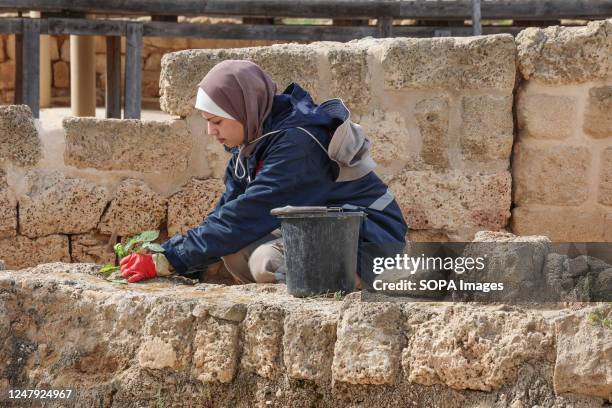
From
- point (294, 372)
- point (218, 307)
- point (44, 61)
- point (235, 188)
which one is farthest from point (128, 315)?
point (44, 61)

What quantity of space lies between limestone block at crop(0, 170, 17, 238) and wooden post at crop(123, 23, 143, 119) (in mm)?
4418

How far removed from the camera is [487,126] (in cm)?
524

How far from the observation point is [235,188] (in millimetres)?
4391

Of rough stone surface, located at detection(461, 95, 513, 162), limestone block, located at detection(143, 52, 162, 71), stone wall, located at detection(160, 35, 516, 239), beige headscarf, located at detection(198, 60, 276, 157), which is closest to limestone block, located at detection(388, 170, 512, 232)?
stone wall, located at detection(160, 35, 516, 239)

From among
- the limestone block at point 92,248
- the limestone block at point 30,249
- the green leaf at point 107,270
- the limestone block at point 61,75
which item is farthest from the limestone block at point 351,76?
the limestone block at point 61,75

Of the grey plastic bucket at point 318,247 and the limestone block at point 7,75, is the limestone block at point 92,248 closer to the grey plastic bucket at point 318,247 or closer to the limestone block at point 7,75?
the grey plastic bucket at point 318,247

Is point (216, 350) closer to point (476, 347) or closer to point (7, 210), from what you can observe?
A: point (476, 347)

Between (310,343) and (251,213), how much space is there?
2.47 ft

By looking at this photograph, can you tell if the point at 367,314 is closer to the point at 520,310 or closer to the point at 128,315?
the point at 520,310

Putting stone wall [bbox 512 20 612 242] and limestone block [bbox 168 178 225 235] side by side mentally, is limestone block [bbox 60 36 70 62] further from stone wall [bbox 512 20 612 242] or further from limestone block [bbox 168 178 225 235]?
stone wall [bbox 512 20 612 242]

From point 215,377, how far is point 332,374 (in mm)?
386

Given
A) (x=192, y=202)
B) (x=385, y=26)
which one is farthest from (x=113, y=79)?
(x=192, y=202)

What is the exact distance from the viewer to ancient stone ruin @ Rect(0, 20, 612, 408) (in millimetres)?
3613

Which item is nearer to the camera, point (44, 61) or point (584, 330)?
point (584, 330)
